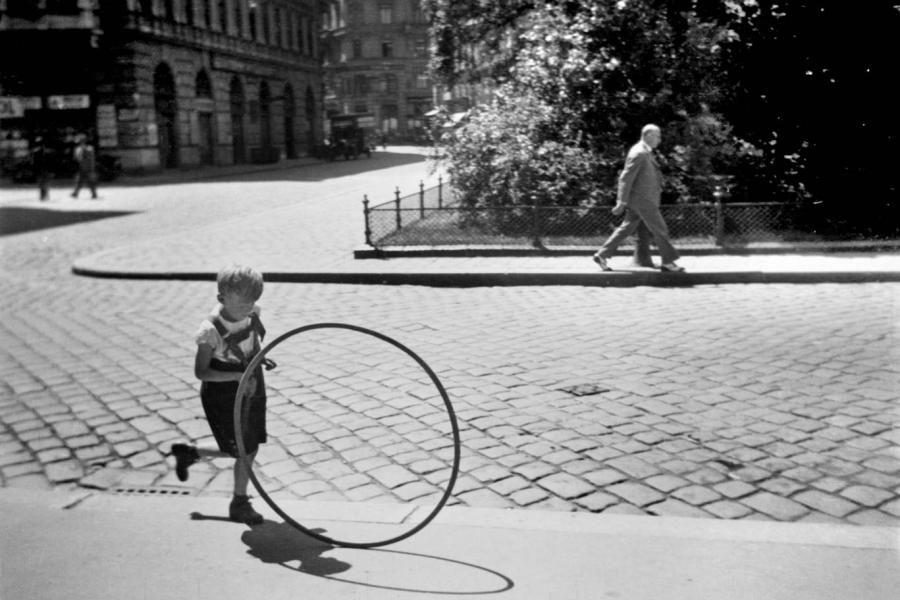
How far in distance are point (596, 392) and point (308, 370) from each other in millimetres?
2251

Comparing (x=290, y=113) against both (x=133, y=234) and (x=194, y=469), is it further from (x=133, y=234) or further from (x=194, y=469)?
(x=194, y=469)

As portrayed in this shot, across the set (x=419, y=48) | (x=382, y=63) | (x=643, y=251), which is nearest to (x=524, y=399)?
(x=643, y=251)

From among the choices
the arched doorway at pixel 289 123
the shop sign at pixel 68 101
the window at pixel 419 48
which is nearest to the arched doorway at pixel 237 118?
the arched doorway at pixel 289 123

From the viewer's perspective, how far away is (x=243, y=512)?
4082mm

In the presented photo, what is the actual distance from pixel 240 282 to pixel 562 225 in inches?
434

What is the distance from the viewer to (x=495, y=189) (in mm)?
15305

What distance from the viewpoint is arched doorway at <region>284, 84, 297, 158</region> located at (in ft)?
198

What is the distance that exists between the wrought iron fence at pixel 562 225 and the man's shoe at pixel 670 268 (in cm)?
182

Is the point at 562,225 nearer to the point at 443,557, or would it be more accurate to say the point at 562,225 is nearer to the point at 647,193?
the point at 647,193

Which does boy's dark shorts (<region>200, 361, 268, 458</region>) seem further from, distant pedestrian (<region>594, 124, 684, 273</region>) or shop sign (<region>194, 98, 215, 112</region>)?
shop sign (<region>194, 98, 215, 112</region>)

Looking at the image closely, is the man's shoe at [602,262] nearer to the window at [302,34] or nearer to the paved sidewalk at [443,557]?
the paved sidewalk at [443,557]

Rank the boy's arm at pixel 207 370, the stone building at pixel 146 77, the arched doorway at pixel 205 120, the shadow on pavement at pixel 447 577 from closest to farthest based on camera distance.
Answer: the shadow on pavement at pixel 447 577 → the boy's arm at pixel 207 370 → the stone building at pixel 146 77 → the arched doorway at pixel 205 120

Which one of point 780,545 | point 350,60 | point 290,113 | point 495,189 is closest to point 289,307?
point 495,189

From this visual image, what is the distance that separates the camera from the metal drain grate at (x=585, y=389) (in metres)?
6.18
